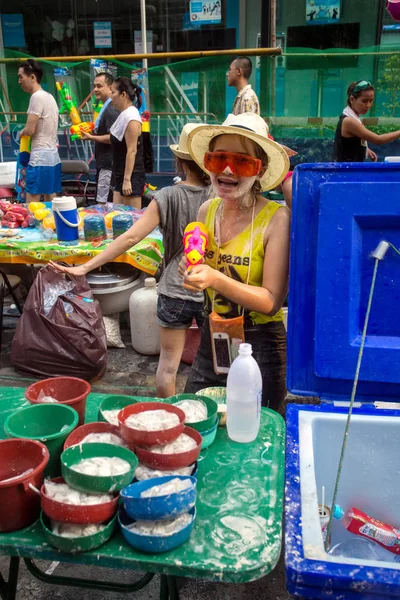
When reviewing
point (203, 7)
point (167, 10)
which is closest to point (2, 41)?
point (167, 10)

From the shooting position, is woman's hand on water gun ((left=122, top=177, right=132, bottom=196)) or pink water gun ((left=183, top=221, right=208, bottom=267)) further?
woman's hand on water gun ((left=122, top=177, right=132, bottom=196))

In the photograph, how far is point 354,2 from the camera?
1108cm

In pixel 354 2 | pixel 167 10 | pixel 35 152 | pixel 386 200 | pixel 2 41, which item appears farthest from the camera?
pixel 2 41

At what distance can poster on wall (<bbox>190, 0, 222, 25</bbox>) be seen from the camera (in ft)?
37.9

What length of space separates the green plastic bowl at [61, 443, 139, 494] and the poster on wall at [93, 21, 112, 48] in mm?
12927

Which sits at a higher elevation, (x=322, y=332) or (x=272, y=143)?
(x=272, y=143)

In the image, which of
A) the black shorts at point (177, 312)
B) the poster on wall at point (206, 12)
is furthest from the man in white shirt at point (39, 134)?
the poster on wall at point (206, 12)

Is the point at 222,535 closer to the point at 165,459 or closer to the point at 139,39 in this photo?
the point at 165,459

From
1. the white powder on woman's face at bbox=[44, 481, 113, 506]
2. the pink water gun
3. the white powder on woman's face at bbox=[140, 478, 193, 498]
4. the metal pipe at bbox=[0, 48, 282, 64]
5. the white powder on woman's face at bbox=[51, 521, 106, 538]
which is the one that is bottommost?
the white powder on woman's face at bbox=[51, 521, 106, 538]

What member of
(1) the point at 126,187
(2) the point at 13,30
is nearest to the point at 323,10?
(2) the point at 13,30

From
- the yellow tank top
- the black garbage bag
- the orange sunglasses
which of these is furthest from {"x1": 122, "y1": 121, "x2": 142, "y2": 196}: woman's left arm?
the orange sunglasses

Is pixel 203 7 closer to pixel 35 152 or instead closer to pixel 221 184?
pixel 35 152

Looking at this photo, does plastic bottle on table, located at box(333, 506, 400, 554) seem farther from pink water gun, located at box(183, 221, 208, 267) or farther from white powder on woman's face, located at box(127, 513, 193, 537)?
pink water gun, located at box(183, 221, 208, 267)

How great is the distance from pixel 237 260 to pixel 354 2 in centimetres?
1105
